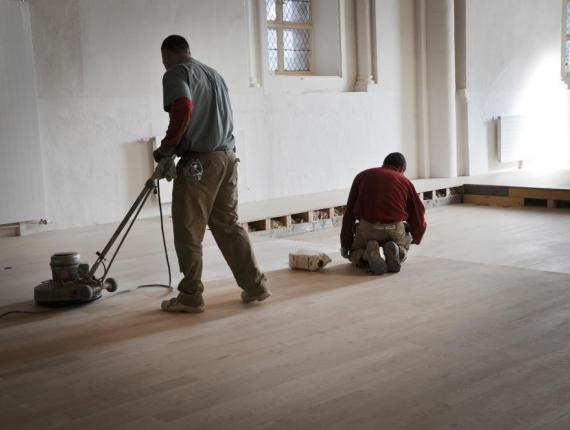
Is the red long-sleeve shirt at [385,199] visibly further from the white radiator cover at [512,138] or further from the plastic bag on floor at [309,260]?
the white radiator cover at [512,138]

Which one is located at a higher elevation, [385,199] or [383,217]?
[385,199]

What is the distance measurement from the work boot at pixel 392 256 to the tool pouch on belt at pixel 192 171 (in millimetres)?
1568

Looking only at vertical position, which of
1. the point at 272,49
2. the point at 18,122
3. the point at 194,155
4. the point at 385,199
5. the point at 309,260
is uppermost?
the point at 272,49

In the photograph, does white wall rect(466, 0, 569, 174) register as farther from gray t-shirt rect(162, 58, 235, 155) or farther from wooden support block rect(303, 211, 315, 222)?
gray t-shirt rect(162, 58, 235, 155)

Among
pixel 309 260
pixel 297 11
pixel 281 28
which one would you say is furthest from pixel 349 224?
pixel 297 11

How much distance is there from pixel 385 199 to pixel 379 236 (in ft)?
0.84

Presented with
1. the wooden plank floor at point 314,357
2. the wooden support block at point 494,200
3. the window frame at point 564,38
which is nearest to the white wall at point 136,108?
the wooden support block at point 494,200

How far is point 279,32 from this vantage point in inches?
363

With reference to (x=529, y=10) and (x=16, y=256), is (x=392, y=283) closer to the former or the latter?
(x=16, y=256)

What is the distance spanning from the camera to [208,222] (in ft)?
13.7

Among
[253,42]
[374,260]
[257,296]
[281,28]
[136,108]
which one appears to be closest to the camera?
[257,296]

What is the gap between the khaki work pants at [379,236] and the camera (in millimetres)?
5141

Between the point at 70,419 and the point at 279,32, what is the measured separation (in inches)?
282

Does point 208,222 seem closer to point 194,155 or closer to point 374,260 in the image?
point 194,155
